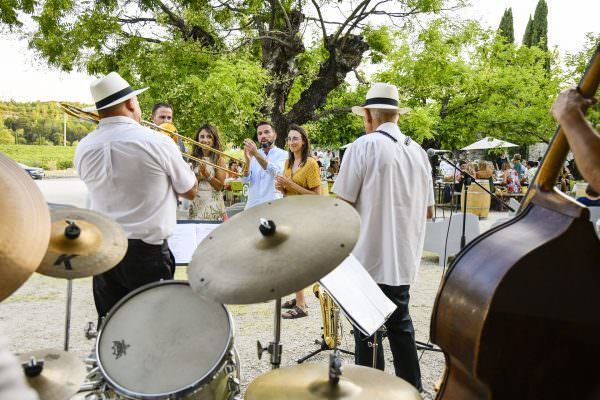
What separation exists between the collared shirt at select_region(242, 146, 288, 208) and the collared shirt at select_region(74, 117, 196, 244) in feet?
7.17

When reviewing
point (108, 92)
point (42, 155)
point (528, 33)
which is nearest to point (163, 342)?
point (108, 92)

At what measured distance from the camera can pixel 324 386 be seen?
5.65 ft

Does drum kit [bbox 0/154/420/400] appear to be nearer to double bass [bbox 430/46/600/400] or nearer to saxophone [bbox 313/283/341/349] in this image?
double bass [bbox 430/46/600/400]

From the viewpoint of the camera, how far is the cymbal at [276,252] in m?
1.75

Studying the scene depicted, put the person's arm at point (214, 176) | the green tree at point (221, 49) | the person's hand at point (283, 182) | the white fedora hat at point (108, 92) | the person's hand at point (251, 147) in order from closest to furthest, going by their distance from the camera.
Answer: the white fedora hat at point (108, 92), the person's hand at point (283, 182), the person's hand at point (251, 147), the person's arm at point (214, 176), the green tree at point (221, 49)

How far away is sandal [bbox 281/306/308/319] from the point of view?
5.36 metres

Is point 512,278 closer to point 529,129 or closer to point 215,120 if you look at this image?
point 215,120

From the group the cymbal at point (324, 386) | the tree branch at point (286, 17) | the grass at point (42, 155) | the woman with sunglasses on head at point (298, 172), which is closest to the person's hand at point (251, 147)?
the woman with sunglasses on head at point (298, 172)

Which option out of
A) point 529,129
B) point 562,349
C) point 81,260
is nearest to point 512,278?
point 562,349

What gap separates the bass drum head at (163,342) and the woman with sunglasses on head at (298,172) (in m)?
2.60

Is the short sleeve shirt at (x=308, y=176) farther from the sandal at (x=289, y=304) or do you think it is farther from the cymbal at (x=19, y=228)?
the cymbal at (x=19, y=228)

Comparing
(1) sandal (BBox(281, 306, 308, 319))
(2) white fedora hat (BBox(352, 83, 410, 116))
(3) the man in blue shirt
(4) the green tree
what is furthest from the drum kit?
(4) the green tree

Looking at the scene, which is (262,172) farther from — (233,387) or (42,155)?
(42,155)

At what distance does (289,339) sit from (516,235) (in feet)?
11.0
